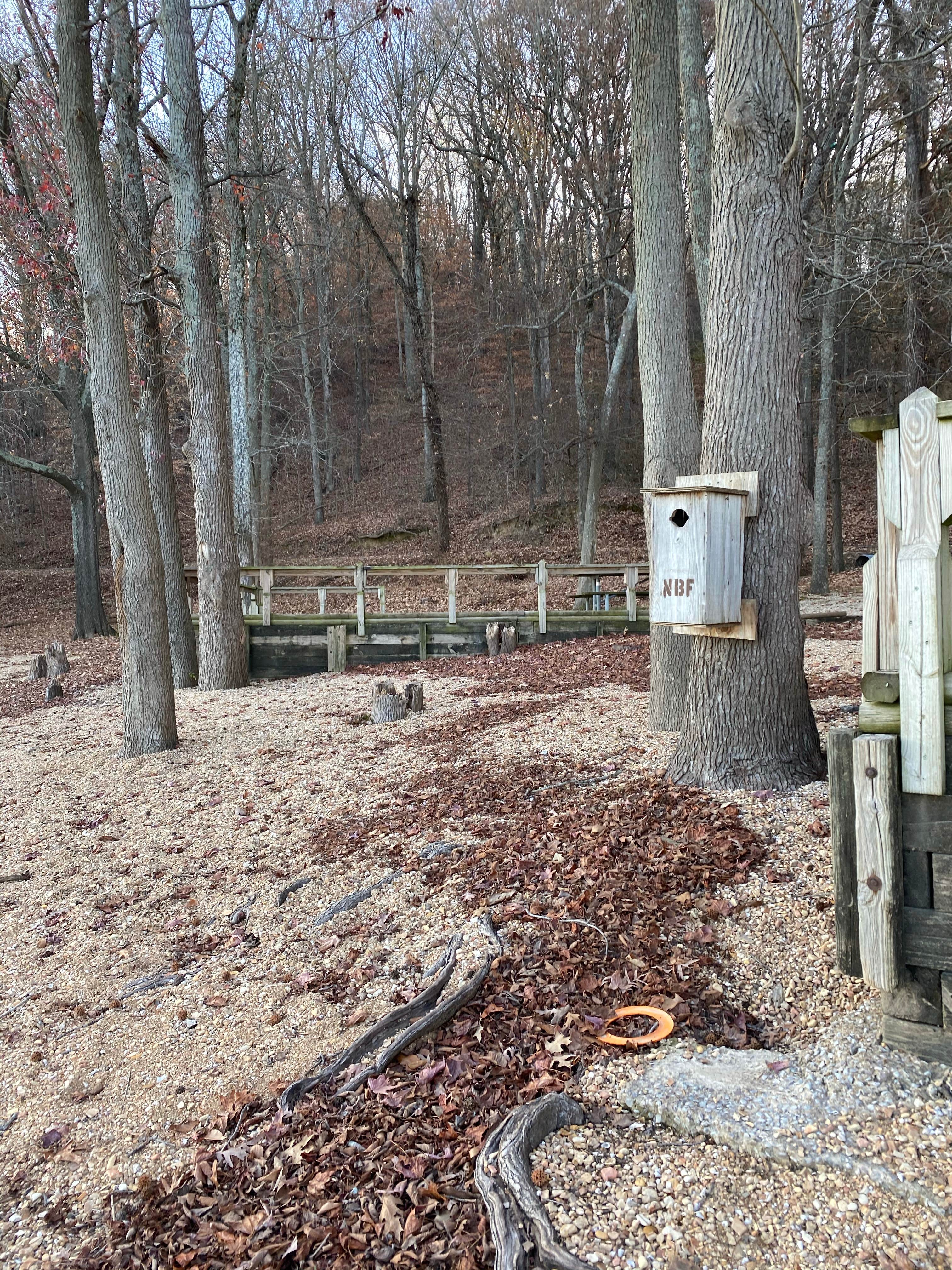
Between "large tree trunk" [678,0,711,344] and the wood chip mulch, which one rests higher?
"large tree trunk" [678,0,711,344]

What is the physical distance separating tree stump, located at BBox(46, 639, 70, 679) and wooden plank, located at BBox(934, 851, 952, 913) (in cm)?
1246

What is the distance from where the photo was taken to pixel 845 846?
2984 millimetres

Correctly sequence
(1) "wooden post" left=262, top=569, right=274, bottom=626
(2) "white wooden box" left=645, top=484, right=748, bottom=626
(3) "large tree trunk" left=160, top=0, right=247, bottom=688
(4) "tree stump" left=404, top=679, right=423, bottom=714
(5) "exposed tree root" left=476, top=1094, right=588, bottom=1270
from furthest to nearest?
(1) "wooden post" left=262, top=569, right=274, bottom=626 → (3) "large tree trunk" left=160, top=0, right=247, bottom=688 → (4) "tree stump" left=404, top=679, right=423, bottom=714 → (2) "white wooden box" left=645, top=484, right=748, bottom=626 → (5) "exposed tree root" left=476, top=1094, right=588, bottom=1270

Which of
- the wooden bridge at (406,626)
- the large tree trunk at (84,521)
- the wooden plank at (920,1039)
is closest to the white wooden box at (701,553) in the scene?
the wooden plank at (920,1039)

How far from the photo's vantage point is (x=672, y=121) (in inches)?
258

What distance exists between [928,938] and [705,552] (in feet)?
7.76

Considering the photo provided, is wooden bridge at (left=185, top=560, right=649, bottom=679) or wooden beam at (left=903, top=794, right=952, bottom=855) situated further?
wooden bridge at (left=185, top=560, right=649, bottom=679)

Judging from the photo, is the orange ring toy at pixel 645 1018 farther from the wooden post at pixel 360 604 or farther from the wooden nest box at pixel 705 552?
the wooden post at pixel 360 604

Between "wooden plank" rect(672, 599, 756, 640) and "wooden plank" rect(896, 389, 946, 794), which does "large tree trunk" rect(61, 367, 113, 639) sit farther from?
"wooden plank" rect(896, 389, 946, 794)

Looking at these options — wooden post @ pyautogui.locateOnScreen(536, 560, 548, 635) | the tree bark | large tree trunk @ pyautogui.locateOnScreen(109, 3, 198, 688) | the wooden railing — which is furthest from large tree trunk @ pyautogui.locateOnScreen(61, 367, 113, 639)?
wooden post @ pyautogui.locateOnScreen(536, 560, 548, 635)

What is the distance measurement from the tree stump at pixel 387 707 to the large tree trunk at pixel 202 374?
3401 millimetres

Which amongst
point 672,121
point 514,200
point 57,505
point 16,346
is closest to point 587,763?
point 672,121

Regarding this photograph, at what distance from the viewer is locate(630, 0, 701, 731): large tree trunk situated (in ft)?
21.4

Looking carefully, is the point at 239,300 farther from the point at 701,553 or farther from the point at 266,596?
the point at 701,553
